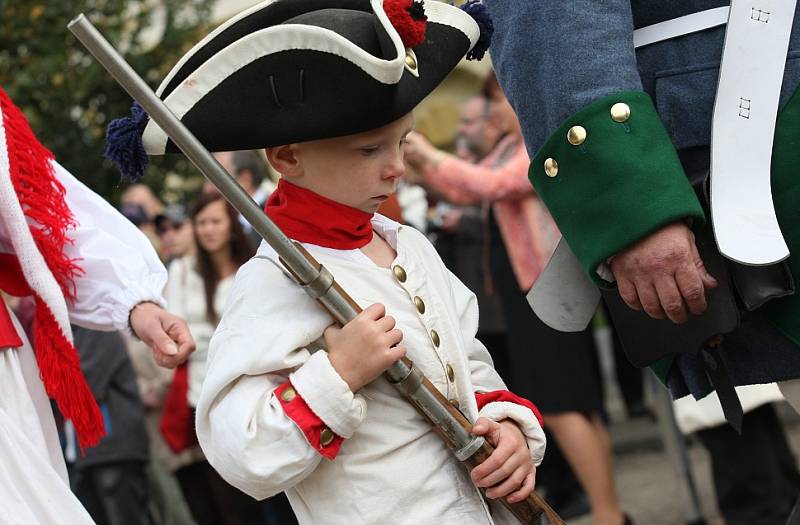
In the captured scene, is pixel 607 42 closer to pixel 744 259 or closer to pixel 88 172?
pixel 744 259

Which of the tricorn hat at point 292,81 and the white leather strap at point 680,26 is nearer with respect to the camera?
the tricorn hat at point 292,81

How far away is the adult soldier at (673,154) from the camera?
7.37ft

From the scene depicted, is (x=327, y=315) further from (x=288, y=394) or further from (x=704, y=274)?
(x=704, y=274)

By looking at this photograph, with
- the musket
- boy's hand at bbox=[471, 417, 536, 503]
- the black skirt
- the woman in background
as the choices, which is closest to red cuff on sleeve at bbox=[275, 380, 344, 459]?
the musket

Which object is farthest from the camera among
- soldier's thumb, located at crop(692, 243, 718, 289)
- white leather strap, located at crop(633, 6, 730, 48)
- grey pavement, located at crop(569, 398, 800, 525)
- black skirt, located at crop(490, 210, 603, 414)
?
grey pavement, located at crop(569, 398, 800, 525)

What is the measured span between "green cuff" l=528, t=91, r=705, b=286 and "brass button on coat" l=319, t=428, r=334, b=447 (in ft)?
1.80

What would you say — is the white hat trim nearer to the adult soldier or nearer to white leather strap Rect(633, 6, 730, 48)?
the adult soldier

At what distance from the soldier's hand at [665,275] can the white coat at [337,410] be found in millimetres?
366

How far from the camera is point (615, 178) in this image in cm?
226

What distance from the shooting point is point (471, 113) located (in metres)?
6.59

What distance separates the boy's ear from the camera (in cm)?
241

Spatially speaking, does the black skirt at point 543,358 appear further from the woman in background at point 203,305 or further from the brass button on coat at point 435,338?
the brass button on coat at point 435,338

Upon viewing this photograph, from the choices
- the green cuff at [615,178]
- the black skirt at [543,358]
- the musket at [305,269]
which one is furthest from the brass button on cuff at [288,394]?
the black skirt at [543,358]

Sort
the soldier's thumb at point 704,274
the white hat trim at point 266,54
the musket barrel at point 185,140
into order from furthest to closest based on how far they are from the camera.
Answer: the soldier's thumb at point 704,274
the white hat trim at point 266,54
the musket barrel at point 185,140
